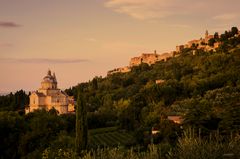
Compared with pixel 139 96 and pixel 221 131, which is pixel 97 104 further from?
pixel 221 131

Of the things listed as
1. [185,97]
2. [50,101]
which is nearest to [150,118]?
[185,97]

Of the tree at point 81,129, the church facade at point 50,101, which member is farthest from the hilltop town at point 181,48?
the tree at point 81,129

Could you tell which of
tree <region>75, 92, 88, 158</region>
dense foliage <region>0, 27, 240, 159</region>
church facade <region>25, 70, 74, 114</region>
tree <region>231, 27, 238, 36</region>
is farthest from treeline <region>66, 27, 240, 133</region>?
tree <region>75, 92, 88, 158</region>

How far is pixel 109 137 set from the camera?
120ft

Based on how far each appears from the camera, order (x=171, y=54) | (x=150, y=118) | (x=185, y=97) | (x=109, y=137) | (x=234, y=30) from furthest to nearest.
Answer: (x=171, y=54) → (x=234, y=30) → (x=185, y=97) → (x=150, y=118) → (x=109, y=137)

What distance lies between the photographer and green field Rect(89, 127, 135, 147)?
32681 millimetres

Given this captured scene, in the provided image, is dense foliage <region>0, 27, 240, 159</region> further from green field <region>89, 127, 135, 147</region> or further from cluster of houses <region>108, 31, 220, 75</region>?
cluster of houses <region>108, 31, 220, 75</region>

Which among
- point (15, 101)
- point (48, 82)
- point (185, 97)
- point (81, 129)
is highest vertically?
point (48, 82)

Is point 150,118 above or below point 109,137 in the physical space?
above

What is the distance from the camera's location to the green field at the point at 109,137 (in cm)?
3268

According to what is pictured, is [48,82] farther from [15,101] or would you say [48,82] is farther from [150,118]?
[150,118]

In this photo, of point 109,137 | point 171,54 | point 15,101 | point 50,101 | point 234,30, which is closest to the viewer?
point 109,137

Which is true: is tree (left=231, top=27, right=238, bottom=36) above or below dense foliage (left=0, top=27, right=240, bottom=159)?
above

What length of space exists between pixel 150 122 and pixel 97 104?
23116 mm
